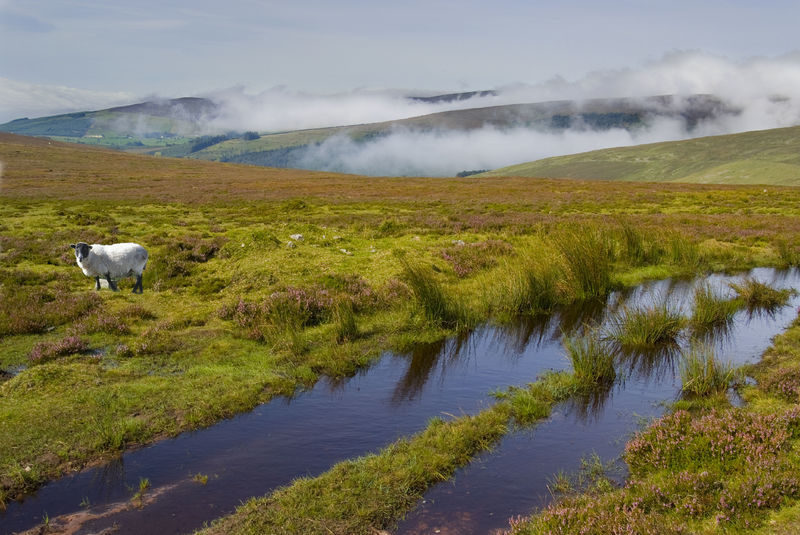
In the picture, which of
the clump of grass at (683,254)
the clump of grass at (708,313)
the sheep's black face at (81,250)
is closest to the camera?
the clump of grass at (708,313)

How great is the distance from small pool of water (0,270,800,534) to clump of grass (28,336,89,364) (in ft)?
16.1

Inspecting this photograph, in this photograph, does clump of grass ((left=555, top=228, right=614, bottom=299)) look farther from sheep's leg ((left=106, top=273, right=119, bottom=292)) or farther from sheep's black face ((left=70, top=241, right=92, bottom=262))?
sheep's black face ((left=70, top=241, right=92, bottom=262))

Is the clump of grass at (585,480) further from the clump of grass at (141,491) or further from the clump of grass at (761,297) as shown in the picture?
the clump of grass at (761,297)

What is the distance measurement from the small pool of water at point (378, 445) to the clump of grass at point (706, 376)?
0.36m

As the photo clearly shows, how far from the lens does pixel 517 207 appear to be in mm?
45750

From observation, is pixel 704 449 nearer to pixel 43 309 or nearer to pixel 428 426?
Answer: pixel 428 426

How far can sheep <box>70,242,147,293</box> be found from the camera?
16609 mm

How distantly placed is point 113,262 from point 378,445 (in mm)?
12339

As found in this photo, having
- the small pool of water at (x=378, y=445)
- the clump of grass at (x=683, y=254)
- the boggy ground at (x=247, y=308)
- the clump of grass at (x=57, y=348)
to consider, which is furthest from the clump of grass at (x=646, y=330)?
the clump of grass at (x=57, y=348)

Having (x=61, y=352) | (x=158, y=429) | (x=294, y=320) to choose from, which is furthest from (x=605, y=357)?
(x=61, y=352)

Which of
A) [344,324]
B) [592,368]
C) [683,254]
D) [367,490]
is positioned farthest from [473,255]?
[367,490]

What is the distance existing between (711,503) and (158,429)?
7.68 metres

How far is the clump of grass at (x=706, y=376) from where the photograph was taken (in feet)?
31.9


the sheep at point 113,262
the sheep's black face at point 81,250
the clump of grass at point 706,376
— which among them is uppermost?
the sheep's black face at point 81,250
